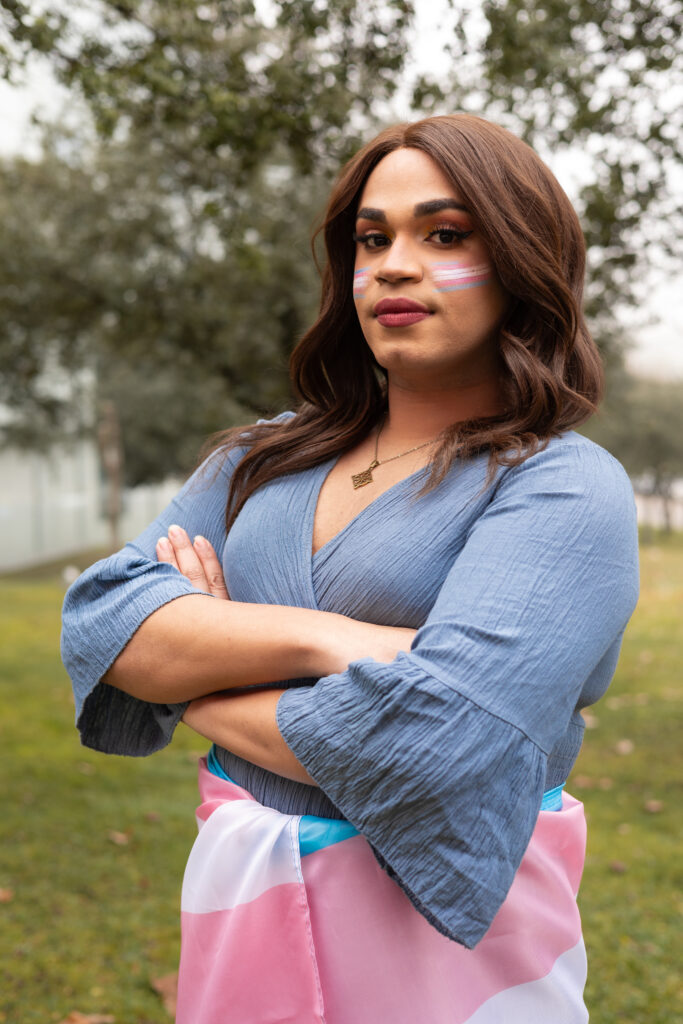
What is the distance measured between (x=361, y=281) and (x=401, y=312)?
0.48 feet

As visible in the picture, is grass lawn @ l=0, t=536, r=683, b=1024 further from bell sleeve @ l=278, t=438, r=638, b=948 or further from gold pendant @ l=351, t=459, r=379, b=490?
gold pendant @ l=351, t=459, r=379, b=490

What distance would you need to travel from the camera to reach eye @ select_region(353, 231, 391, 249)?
189cm

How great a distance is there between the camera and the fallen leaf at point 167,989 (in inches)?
143

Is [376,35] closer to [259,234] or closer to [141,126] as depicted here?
[141,126]

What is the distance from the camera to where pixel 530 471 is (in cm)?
169

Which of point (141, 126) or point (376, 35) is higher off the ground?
point (376, 35)

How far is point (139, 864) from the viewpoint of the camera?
492cm

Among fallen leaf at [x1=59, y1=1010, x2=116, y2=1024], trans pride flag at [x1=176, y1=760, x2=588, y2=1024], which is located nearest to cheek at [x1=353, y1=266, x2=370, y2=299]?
trans pride flag at [x1=176, y1=760, x2=588, y2=1024]

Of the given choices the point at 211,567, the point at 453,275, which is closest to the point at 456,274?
the point at 453,275

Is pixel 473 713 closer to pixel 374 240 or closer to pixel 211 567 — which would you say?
pixel 211 567

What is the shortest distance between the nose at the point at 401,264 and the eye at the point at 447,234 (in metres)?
0.04

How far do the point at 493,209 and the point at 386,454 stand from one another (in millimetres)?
522

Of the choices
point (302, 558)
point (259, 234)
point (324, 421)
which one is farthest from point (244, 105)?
point (259, 234)

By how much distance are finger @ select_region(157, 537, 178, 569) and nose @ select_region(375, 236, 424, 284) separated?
2.34ft
